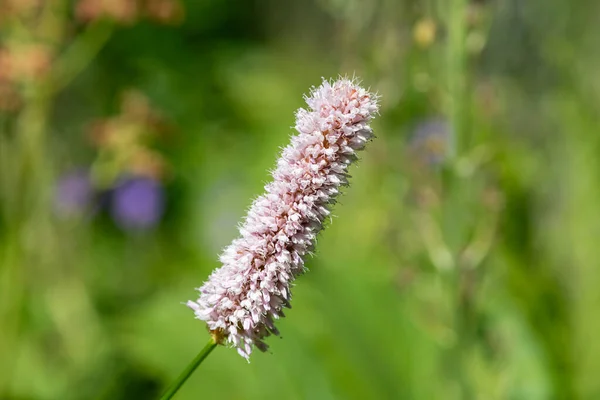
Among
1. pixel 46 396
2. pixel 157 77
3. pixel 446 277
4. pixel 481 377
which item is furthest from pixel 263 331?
pixel 157 77

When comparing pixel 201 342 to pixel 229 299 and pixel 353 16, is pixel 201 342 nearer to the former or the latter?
pixel 353 16

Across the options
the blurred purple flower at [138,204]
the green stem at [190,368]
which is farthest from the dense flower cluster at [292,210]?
the blurred purple flower at [138,204]

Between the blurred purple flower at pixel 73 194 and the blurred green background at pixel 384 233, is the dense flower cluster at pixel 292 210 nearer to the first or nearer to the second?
the blurred green background at pixel 384 233

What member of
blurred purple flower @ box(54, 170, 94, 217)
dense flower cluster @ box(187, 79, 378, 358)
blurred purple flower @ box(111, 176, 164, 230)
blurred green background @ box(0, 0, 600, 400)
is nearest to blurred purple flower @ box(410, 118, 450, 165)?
blurred green background @ box(0, 0, 600, 400)

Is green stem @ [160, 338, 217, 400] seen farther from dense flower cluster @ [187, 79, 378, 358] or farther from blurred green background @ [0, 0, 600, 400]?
blurred green background @ [0, 0, 600, 400]

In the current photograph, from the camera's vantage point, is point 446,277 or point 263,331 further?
point 446,277

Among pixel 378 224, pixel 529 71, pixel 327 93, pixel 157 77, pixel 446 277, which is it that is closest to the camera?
pixel 327 93
